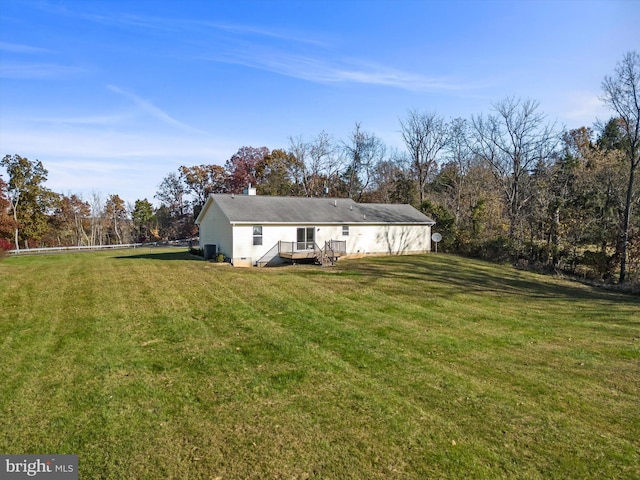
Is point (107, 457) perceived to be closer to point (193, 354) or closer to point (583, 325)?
point (193, 354)

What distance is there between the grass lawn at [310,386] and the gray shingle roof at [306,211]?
8.83m

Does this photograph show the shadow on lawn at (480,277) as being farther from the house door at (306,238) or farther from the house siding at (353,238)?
the house door at (306,238)

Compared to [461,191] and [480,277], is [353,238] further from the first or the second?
[461,191]

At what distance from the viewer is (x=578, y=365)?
285 inches

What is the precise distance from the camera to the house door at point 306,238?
21.5 meters

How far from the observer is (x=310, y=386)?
19.3ft

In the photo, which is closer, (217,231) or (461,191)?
(217,231)

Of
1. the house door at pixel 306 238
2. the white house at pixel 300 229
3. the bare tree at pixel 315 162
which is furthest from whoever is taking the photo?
the bare tree at pixel 315 162

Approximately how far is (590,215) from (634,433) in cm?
2572

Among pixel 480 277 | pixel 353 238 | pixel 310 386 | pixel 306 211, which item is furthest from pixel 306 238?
pixel 310 386

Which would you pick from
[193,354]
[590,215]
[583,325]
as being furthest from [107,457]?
[590,215]

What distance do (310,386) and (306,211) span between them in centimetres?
1764

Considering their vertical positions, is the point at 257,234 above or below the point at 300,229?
below

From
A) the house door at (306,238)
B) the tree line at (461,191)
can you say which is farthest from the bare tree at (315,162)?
the house door at (306,238)
